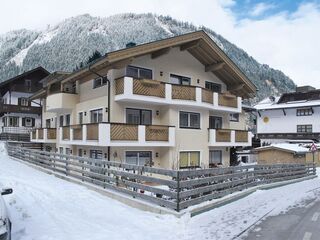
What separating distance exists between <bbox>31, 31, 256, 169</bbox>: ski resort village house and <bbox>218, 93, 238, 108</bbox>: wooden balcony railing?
0.07m

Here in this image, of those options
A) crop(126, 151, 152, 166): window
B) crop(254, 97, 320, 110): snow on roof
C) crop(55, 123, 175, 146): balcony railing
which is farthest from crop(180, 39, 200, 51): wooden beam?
crop(254, 97, 320, 110): snow on roof

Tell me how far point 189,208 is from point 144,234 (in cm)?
238

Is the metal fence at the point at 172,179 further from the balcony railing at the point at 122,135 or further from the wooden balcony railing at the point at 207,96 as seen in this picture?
the wooden balcony railing at the point at 207,96

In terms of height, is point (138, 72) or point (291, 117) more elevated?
point (138, 72)

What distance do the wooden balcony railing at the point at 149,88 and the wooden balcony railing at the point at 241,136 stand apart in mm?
7866

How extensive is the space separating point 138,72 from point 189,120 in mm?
4747

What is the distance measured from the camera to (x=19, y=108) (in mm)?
46844

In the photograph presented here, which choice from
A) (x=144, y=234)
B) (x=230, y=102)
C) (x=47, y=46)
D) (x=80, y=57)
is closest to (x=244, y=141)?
(x=230, y=102)

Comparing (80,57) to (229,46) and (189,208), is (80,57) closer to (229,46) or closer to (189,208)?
(229,46)

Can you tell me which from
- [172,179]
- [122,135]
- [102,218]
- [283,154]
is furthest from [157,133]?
[283,154]

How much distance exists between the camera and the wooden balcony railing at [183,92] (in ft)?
72.0

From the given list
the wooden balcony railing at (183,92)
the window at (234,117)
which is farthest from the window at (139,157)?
the window at (234,117)

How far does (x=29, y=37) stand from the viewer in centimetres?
17775

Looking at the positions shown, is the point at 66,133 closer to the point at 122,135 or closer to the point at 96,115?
the point at 96,115
